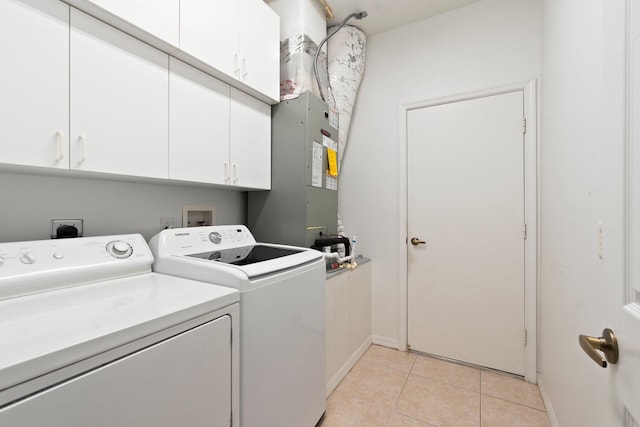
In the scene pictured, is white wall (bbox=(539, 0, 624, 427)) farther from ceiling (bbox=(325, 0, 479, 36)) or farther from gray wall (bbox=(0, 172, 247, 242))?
gray wall (bbox=(0, 172, 247, 242))

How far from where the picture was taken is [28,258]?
0.90 meters

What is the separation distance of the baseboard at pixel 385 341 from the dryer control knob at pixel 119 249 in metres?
2.01

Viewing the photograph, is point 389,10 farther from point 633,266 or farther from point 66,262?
point 66,262

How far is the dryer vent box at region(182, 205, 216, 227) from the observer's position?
5.41ft

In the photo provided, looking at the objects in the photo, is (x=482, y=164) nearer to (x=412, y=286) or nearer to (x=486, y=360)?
(x=412, y=286)

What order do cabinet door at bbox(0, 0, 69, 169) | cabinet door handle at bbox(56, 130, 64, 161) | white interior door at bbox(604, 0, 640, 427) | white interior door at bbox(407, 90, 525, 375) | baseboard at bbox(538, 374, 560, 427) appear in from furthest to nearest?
white interior door at bbox(407, 90, 525, 375) < baseboard at bbox(538, 374, 560, 427) < cabinet door handle at bbox(56, 130, 64, 161) < cabinet door at bbox(0, 0, 69, 169) < white interior door at bbox(604, 0, 640, 427)

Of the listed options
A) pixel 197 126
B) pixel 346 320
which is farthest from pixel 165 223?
pixel 346 320

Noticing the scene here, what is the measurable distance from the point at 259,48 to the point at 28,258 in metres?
1.48

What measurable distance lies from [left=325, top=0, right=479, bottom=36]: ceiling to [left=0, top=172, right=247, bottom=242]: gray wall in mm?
1756

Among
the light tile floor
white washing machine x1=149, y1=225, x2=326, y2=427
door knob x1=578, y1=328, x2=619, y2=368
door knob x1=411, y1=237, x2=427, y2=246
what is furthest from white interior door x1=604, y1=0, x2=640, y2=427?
door knob x1=411, y1=237, x2=427, y2=246

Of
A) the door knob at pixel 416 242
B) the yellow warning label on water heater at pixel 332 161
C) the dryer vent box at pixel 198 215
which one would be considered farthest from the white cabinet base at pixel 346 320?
the dryer vent box at pixel 198 215

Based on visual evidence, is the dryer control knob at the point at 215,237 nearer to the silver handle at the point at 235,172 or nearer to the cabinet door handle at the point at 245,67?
the silver handle at the point at 235,172

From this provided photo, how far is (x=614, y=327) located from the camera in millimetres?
533

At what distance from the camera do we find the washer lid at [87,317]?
0.51m
